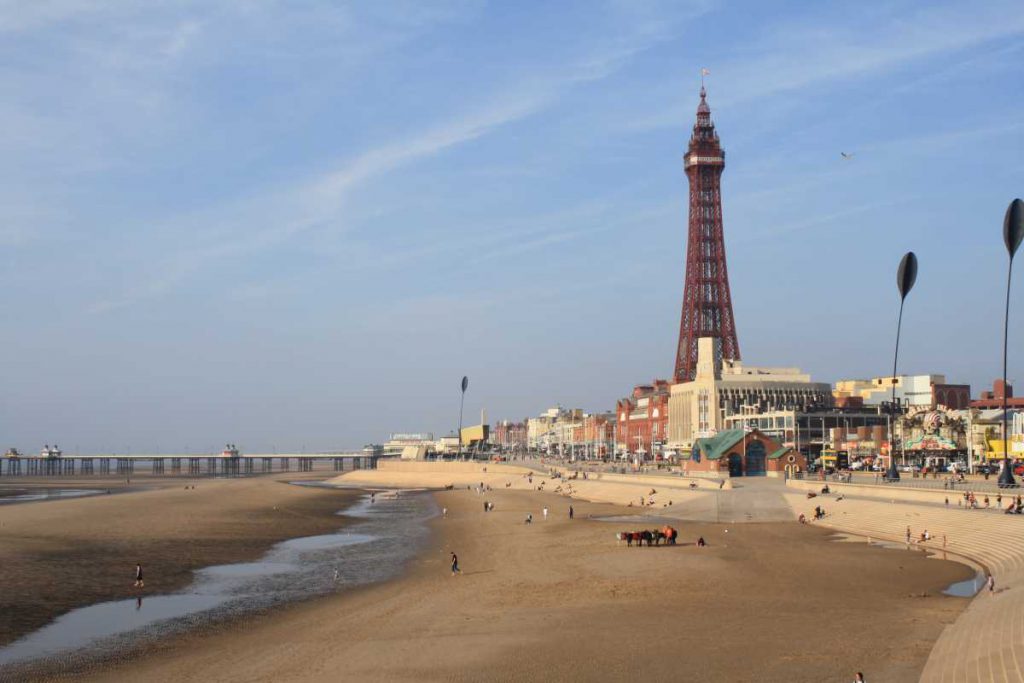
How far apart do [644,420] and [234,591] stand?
4507 inches

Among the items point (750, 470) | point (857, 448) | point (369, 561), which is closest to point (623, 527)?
point (369, 561)

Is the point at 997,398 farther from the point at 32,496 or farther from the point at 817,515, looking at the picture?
the point at 32,496

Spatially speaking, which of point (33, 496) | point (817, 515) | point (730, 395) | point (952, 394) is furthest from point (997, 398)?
point (33, 496)

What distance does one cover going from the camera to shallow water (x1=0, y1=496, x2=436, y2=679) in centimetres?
2283

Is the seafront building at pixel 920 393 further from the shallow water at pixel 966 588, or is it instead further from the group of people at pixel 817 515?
the shallow water at pixel 966 588

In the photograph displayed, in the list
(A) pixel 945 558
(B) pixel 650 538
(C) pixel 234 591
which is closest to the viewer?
(C) pixel 234 591

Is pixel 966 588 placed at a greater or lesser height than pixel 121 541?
greater

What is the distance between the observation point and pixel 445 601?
27406 millimetres

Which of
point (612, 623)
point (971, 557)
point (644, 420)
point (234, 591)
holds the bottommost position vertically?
point (234, 591)

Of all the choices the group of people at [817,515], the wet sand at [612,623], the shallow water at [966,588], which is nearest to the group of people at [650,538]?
the wet sand at [612,623]

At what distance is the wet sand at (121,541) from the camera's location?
29.0m

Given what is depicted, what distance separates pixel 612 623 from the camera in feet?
76.4

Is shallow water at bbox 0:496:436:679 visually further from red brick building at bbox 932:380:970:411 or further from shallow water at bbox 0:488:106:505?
red brick building at bbox 932:380:970:411

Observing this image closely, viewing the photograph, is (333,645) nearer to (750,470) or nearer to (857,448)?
(750,470)
